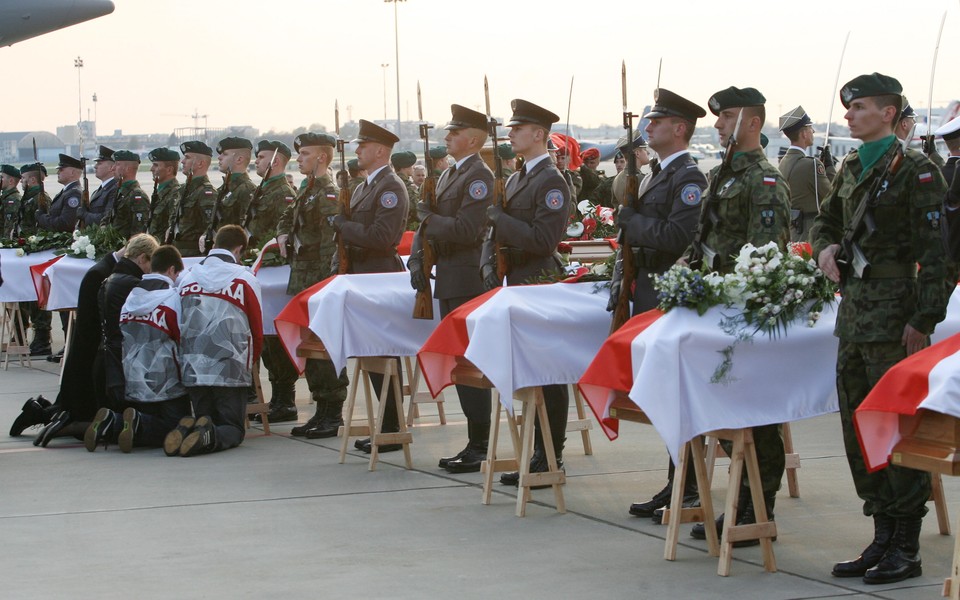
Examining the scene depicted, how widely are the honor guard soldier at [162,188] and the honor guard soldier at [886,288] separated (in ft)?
26.5

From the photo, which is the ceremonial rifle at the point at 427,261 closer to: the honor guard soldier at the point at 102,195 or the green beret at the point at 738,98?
the green beret at the point at 738,98

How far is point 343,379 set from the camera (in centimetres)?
904

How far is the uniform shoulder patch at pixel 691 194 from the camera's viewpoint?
6145mm

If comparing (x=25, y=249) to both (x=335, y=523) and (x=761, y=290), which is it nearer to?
(x=335, y=523)

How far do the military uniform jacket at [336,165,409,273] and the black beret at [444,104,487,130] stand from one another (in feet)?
2.96

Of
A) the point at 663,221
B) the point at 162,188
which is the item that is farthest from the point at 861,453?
the point at 162,188

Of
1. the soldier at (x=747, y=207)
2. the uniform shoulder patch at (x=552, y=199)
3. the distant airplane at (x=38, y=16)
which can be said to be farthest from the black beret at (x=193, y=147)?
the distant airplane at (x=38, y=16)

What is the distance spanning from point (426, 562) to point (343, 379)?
3.58 metres

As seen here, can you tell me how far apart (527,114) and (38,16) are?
14422 mm

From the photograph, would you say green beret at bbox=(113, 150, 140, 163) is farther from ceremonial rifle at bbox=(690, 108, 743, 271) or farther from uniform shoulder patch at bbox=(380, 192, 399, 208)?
ceremonial rifle at bbox=(690, 108, 743, 271)

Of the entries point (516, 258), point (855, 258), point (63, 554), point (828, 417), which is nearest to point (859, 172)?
point (855, 258)

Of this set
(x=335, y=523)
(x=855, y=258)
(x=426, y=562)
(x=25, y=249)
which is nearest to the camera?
(x=855, y=258)

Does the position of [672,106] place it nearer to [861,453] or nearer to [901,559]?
[861,453]

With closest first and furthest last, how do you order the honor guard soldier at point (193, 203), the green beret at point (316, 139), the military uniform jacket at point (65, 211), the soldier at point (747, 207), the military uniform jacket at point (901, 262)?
the military uniform jacket at point (901, 262) → the soldier at point (747, 207) → the green beret at point (316, 139) → the honor guard soldier at point (193, 203) → the military uniform jacket at point (65, 211)
